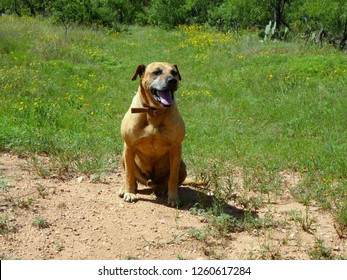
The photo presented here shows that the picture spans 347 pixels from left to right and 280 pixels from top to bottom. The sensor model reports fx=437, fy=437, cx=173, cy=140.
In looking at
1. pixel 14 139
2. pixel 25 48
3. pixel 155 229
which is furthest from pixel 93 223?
pixel 25 48

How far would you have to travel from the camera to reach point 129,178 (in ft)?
14.0

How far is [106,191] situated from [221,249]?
162cm

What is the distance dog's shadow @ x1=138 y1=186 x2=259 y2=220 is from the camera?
158 inches

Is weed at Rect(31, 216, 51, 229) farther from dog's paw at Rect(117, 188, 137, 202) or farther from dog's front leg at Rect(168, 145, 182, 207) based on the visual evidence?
dog's front leg at Rect(168, 145, 182, 207)

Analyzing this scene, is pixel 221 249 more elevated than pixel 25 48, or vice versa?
pixel 221 249

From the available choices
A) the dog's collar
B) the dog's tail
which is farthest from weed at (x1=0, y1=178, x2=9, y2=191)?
the dog's tail

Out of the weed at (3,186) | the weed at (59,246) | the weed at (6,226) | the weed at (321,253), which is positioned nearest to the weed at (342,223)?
the weed at (321,253)

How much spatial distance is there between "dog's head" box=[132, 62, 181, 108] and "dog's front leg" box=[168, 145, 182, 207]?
20.0 inches

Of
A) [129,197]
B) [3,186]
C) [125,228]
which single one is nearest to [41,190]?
[3,186]

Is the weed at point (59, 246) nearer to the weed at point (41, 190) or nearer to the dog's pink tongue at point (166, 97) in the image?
the weed at point (41, 190)

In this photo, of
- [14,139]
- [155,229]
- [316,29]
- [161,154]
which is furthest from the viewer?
[316,29]

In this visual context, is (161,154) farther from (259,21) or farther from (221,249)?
(259,21)

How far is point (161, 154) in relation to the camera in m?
4.17

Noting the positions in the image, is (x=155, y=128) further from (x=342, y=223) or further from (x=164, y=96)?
(x=342, y=223)
